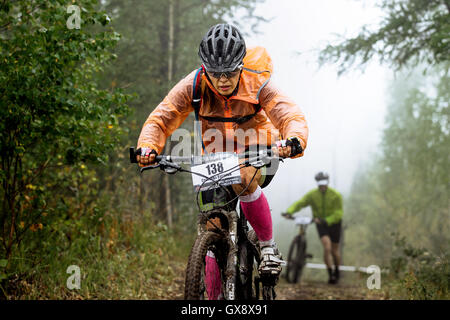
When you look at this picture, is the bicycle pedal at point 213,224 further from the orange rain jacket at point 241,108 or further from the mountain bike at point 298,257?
the mountain bike at point 298,257

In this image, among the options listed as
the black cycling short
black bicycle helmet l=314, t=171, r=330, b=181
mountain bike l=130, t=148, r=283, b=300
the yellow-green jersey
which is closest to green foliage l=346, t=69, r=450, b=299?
the black cycling short

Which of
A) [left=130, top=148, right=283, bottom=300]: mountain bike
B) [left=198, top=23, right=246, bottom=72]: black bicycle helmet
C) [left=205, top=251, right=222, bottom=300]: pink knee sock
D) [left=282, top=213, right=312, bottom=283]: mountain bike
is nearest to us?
[left=130, top=148, right=283, bottom=300]: mountain bike

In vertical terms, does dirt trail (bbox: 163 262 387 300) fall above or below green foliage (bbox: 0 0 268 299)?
below

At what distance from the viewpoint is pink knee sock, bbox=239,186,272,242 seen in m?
3.57

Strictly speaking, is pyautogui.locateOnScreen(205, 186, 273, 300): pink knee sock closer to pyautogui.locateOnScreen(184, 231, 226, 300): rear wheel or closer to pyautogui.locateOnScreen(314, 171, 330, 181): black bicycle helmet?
pyautogui.locateOnScreen(184, 231, 226, 300): rear wheel

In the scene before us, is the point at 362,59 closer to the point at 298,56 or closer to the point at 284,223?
the point at 298,56

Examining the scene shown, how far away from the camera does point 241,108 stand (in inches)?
143

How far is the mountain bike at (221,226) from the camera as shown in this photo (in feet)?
9.54

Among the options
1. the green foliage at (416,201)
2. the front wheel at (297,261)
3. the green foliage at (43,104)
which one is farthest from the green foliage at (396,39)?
the green foliage at (43,104)

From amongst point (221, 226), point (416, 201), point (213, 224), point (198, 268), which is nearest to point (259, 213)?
point (221, 226)

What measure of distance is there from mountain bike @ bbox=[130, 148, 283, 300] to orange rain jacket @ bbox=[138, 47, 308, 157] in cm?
46

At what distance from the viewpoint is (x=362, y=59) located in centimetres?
757

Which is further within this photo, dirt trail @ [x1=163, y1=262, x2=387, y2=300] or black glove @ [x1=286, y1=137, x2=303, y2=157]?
dirt trail @ [x1=163, y1=262, x2=387, y2=300]

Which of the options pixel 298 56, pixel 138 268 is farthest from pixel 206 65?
pixel 298 56
